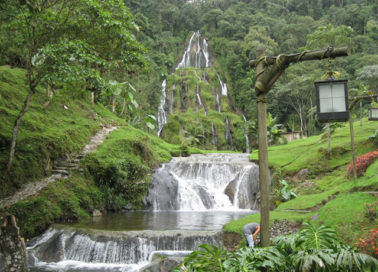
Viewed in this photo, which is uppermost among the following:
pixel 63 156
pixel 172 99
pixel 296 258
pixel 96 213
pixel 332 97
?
pixel 172 99

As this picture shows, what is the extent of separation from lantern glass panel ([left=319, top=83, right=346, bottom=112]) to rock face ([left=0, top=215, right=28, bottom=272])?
511 cm

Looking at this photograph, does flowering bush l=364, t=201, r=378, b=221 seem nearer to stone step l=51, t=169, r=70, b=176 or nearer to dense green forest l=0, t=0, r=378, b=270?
dense green forest l=0, t=0, r=378, b=270

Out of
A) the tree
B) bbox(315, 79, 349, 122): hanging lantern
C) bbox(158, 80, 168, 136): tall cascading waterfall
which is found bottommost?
bbox(315, 79, 349, 122): hanging lantern

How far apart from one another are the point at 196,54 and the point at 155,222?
5071cm

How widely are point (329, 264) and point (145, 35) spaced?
56308 mm

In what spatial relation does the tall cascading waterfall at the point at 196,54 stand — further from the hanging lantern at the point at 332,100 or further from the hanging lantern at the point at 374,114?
the hanging lantern at the point at 332,100

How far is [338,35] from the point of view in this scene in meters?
36.2

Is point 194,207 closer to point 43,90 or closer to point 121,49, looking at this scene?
point 121,49

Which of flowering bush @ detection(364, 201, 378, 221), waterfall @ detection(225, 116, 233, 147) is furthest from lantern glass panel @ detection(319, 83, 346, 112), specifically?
waterfall @ detection(225, 116, 233, 147)

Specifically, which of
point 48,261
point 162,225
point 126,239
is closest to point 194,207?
point 162,225

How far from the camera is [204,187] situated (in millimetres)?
18734

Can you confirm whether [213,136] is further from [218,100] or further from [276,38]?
[276,38]

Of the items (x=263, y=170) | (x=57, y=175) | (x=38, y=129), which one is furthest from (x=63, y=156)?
(x=263, y=170)

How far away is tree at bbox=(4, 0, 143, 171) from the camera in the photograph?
1028 centimetres
